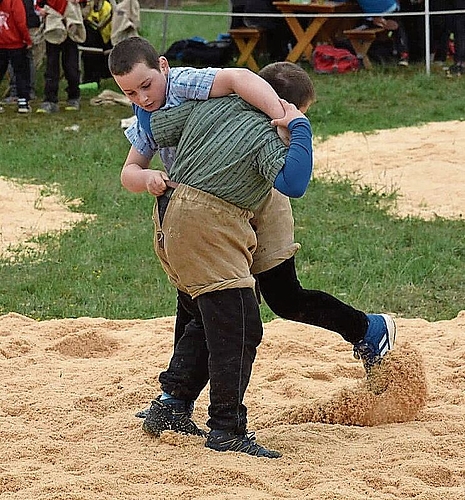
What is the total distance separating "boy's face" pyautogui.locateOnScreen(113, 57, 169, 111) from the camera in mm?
3375

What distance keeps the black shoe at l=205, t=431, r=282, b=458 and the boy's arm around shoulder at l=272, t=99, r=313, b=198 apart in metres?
0.87

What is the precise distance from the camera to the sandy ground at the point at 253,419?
3.34m

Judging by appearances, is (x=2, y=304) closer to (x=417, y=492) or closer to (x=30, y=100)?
(x=417, y=492)

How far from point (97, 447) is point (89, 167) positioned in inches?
240

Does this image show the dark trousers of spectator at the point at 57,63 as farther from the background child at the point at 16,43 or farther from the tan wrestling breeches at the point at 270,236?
the tan wrestling breeches at the point at 270,236

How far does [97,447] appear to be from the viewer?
377 centimetres

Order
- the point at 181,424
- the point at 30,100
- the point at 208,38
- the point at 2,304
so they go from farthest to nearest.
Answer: the point at 208,38, the point at 30,100, the point at 2,304, the point at 181,424

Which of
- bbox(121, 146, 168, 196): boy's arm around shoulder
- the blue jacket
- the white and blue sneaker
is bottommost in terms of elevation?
the blue jacket

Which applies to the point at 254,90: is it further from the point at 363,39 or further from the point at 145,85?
the point at 363,39

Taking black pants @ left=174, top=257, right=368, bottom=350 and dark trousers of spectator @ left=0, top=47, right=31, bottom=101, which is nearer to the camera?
black pants @ left=174, top=257, right=368, bottom=350

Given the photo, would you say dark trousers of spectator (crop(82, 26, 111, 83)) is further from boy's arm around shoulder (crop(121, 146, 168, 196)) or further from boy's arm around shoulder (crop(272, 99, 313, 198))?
boy's arm around shoulder (crop(272, 99, 313, 198))

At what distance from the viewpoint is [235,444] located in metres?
3.56

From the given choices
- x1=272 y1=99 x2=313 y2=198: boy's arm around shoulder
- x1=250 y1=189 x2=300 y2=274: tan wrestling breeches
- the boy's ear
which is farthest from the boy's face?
x1=250 y1=189 x2=300 y2=274: tan wrestling breeches

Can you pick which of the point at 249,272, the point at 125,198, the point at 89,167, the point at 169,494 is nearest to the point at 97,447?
the point at 169,494
